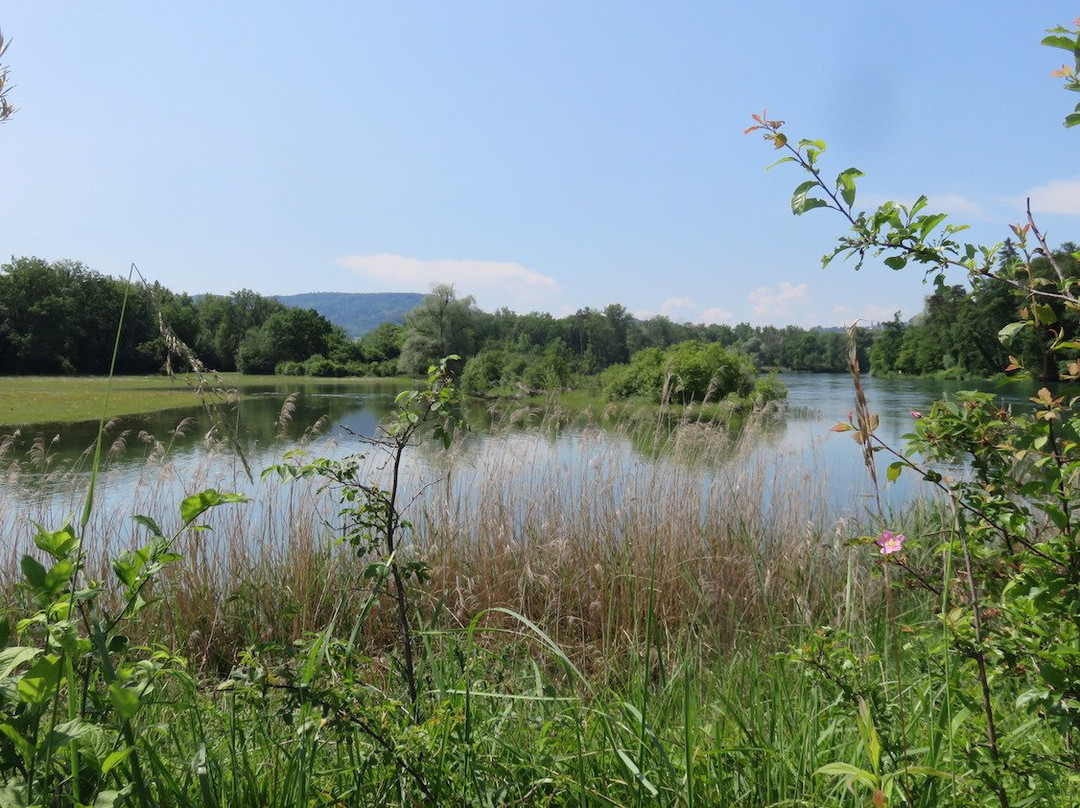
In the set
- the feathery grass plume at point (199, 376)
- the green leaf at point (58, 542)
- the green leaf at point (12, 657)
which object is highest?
the feathery grass plume at point (199, 376)

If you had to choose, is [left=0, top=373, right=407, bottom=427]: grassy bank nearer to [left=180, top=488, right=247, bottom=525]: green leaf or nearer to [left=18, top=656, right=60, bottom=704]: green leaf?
[left=180, top=488, right=247, bottom=525]: green leaf

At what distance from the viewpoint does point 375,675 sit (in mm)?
2525

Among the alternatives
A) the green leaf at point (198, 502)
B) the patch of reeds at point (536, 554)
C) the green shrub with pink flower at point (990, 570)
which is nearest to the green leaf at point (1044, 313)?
the green shrub with pink flower at point (990, 570)

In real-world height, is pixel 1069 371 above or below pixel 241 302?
below

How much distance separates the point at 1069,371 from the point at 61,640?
1.41 meters

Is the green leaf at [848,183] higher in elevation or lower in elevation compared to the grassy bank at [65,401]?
higher

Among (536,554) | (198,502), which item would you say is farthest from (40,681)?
(536,554)

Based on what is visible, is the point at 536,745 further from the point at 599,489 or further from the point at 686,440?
the point at 686,440

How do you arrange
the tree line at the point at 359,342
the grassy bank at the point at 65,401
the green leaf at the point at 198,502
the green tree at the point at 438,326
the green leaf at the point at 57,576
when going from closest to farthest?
1. the green leaf at the point at 57,576
2. the green leaf at the point at 198,502
3. the grassy bank at the point at 65,401
4. the tree line at the point at 359,342
5. the green tree at the point at 438,326

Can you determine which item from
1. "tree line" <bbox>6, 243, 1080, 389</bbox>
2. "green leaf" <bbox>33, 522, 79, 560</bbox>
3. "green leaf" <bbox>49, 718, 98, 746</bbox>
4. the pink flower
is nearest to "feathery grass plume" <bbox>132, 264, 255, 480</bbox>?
"green leaf" <bbox>33, 522, 79, 560</bbox>

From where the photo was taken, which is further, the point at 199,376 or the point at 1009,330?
the point at 199,376

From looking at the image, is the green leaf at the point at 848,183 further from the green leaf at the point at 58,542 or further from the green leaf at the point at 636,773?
the green leaf at the point at 58,542

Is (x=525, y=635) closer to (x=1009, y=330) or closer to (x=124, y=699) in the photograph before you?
(x=124, y=699)

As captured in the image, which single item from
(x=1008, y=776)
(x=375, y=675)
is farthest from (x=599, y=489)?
(x=1008, y=776)
